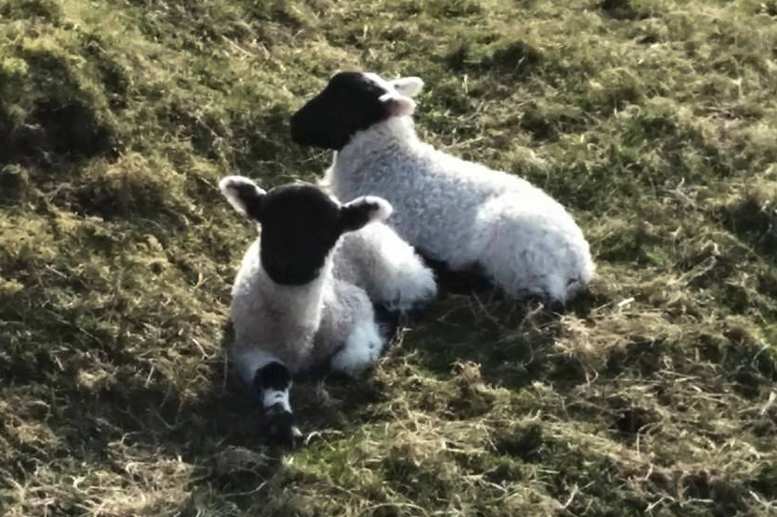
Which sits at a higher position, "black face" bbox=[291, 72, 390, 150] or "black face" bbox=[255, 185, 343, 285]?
"black face" bbox=[255, 185, 343, 285]

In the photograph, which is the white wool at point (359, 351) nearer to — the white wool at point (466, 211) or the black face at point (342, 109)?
the white wool at point (466, 211)

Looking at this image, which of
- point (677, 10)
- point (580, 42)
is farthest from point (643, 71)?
point (677, 10)

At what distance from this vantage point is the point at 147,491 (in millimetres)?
6371

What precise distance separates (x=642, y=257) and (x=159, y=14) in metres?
4.21

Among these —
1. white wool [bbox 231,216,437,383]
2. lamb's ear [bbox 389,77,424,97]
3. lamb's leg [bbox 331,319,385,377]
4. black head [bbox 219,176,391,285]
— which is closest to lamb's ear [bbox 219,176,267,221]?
black head [bbox 219,176,391,285]

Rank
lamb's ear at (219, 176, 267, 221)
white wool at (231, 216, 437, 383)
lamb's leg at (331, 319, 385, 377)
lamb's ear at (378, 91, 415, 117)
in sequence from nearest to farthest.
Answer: lamb's ear at (219, 176, 267, 221)
white wool at (231, 216, 437, 383)
lamb's leg at (331, 319, 385, 377)
lamb's ear at (378, 91, 415, 117)

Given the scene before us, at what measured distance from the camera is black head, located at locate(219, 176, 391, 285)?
272 inches

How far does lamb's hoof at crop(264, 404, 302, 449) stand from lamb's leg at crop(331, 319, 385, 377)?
65cm

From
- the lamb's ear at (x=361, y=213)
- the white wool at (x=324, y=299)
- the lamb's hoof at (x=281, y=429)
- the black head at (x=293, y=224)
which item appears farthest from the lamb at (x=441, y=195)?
the lamb's hoof at (x=281, y=429)

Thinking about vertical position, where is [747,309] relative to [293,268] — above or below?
below

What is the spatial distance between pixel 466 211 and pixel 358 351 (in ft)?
4.74

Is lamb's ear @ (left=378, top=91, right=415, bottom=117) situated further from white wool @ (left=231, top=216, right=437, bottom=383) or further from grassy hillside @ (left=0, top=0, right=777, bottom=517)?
white wool @ (left=231, top=216, right=437, bottom=383)

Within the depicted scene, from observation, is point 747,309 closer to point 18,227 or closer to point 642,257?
point 642,257

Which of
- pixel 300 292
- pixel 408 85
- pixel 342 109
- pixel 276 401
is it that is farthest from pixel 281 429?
pixel 408 85
